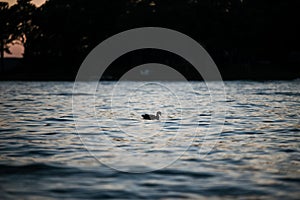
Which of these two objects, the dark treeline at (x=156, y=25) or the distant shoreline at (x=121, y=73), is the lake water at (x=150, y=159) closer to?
the distant shoreline at (x=121, y=73)

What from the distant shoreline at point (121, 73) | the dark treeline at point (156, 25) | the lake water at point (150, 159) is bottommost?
the lake water at point (150, 159)

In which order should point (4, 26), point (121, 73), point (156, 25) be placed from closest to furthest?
point (156, 25), point (121, 73), point (4, 26)

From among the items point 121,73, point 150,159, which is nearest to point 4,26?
point 121,73

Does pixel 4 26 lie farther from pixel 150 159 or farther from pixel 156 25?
pixel 150 159

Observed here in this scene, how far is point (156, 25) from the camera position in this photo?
8100cm

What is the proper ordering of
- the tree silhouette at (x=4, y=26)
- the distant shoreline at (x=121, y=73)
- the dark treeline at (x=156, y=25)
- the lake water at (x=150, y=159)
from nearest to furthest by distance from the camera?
the lake water at (x=150, y=159)
the distant shoreline at (x=121, y=73)
the dark treeline at (x=156, y=25)
the tree silhouette at (x=4, y=26)

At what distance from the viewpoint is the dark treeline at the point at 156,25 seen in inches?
3191

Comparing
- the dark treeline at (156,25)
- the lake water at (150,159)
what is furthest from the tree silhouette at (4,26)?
the lake water at (150,159)

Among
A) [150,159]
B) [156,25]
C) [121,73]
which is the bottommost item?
A: [150,159]

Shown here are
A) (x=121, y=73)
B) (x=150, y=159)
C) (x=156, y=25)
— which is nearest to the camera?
(x=150, y=159)

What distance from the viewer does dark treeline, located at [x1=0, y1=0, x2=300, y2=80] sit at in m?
81.1

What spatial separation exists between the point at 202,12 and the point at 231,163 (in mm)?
75113

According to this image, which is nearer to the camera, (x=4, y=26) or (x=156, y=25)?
(x=156, y=25)

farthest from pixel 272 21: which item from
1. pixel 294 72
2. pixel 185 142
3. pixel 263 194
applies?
pixel 263 194
